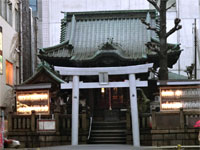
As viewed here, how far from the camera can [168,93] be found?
25.1m

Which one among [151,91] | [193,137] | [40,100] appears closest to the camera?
[193,137]

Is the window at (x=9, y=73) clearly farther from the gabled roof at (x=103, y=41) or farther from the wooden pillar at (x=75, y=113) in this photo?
the wooden pillar at (x=75, y=113)

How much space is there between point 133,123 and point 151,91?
24.1 feet

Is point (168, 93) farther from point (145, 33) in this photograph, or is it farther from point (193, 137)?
point (145, 33)

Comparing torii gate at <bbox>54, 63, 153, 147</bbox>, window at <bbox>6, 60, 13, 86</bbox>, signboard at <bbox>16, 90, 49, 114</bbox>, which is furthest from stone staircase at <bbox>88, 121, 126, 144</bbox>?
window at <bbox>6, 60, 13, 86</bbox>

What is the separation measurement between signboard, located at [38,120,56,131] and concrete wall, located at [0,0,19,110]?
6.60 meters

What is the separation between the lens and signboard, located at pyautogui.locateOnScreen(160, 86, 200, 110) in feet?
80.9

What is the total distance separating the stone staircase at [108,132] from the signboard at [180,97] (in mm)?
2907

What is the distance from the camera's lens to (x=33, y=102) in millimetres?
25969

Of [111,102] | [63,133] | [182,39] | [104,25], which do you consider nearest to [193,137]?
[63,133]

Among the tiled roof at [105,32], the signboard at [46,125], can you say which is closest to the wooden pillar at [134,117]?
the signboard at [46,125]

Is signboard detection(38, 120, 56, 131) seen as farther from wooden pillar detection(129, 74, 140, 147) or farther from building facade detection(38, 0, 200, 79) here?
building facade detection(38, 0, 200, 79)

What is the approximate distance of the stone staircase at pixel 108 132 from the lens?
80.9 ft

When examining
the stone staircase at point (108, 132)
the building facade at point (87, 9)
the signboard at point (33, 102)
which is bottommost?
the stone staircase at point (108, 132)
